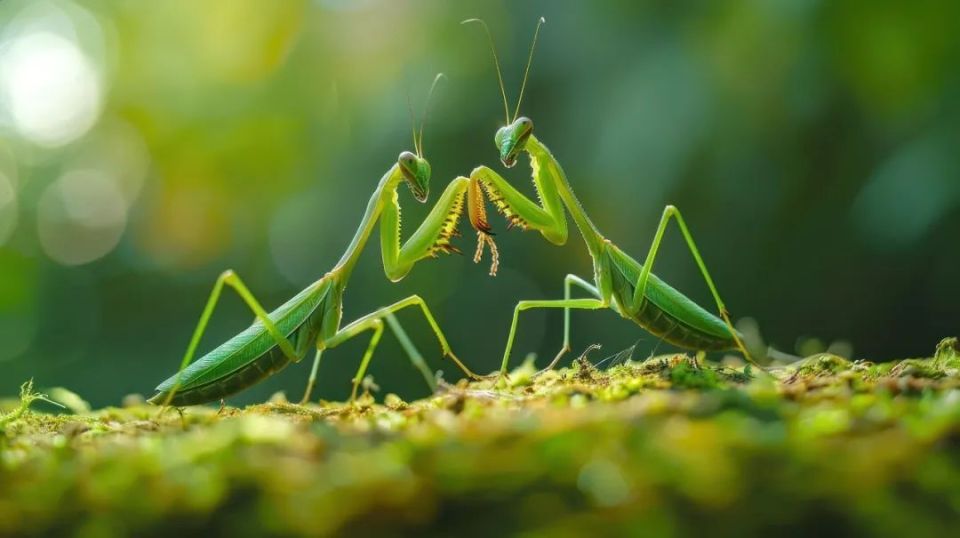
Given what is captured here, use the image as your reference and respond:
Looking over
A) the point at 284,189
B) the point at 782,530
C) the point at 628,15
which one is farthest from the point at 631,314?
the point at 284,189

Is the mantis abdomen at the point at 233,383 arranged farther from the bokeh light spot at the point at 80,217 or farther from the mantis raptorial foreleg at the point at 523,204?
the bokeh light spot at the point at 80,217

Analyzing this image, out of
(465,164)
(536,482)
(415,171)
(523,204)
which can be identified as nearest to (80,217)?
(465,164)

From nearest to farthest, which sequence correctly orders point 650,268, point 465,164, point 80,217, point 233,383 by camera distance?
point 233,383, point 650,268, point 465,164, point 80,217

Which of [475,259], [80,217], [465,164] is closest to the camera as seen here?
[475,259]

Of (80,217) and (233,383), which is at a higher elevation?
(80,217)

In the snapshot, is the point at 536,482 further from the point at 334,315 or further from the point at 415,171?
the point at 334,315

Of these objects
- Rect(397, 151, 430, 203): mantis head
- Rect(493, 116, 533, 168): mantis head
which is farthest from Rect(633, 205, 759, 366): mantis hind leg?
Rect(397, 151, 430, 203): mantis head
